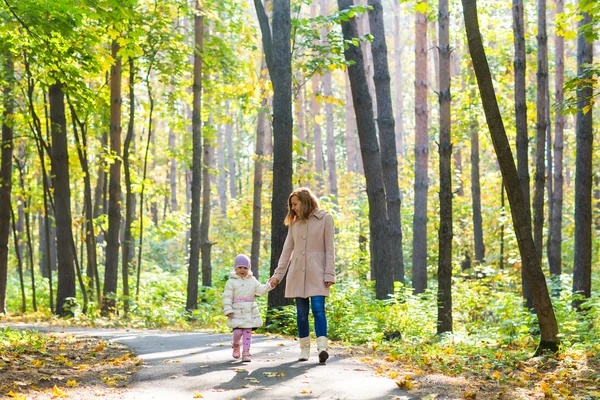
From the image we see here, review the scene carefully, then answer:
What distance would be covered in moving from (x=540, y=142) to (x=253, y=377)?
11385 mm

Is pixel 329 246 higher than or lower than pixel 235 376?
higher

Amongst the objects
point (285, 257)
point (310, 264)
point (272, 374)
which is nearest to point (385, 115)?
point (285, 257)

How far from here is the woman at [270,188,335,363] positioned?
7.66 meters

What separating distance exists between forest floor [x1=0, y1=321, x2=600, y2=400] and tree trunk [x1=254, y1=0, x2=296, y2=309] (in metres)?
3.04

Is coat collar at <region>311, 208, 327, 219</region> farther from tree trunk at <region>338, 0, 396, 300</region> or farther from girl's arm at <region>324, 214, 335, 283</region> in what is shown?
tree trunk at <region>338, 0, 396, 300</region>

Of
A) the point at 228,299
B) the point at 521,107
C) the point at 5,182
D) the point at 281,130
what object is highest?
the point at 521,107

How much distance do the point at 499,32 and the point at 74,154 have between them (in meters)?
14.7

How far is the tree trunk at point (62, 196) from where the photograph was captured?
16.0 m

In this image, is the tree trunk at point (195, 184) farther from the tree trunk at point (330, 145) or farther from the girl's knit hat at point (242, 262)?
the tree trunk at point (330, 145)

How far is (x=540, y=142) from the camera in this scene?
631 inches

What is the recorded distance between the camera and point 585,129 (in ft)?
45.4

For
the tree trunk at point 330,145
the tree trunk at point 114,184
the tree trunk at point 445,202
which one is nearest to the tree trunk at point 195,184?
the tree trunk at point 114,184

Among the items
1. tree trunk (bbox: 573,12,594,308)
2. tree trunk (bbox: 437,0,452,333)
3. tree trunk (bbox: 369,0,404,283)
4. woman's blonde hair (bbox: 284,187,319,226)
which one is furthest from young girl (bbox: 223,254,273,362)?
tree trunk (bbox: 573,12,594,308)

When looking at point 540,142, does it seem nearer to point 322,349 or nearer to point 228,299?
point 322,349
